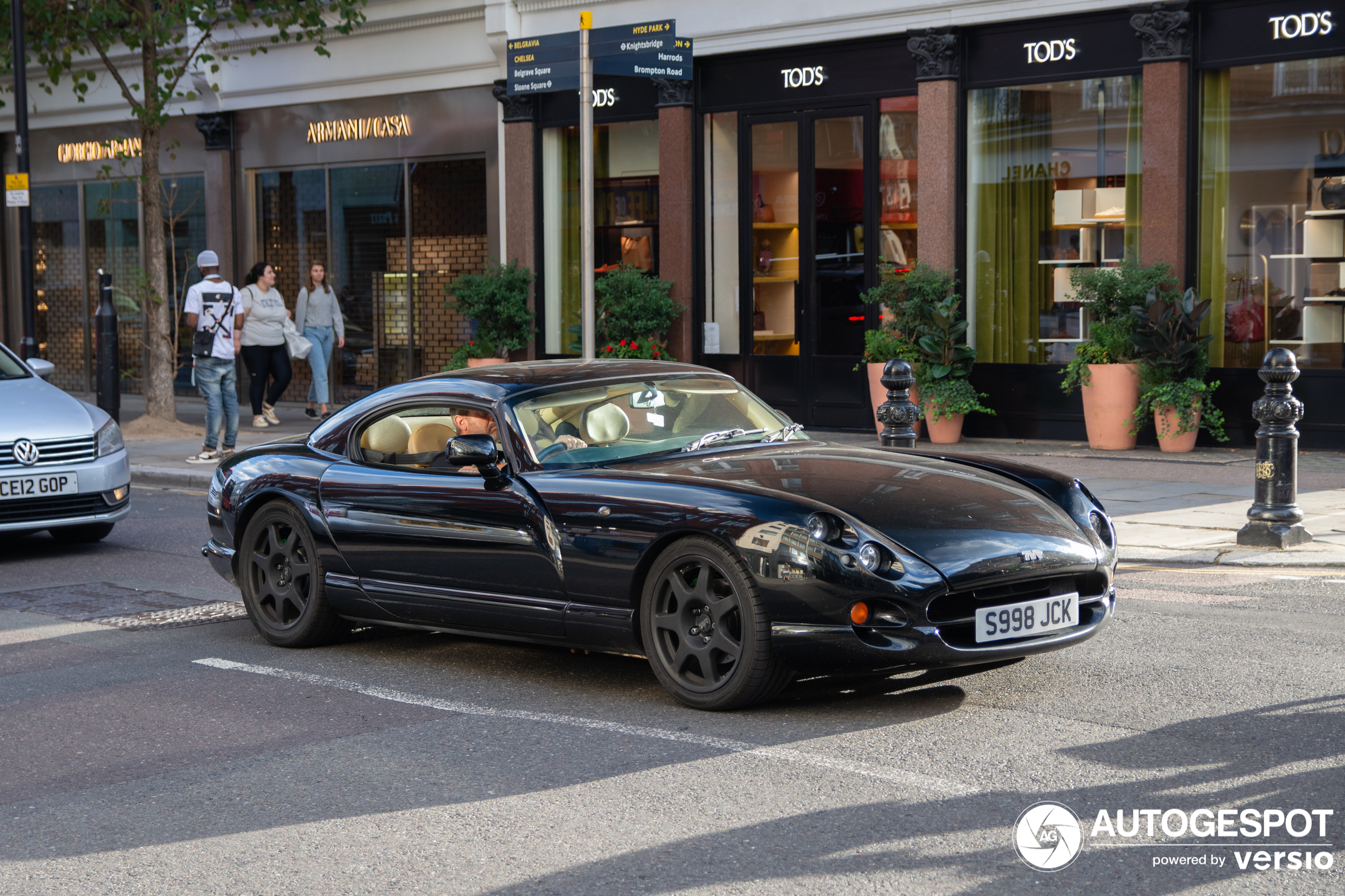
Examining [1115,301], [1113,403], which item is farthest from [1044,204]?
[1113,403]

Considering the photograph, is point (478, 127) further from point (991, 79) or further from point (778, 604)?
point (778, 604)

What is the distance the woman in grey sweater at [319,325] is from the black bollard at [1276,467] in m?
13.2

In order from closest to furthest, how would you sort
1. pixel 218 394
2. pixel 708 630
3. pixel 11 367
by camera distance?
pixel 708 630 → pixel 11 367 → pixel 218 394

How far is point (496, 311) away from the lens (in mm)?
20391

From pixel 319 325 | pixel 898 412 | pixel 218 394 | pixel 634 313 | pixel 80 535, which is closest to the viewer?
pixel 898 412

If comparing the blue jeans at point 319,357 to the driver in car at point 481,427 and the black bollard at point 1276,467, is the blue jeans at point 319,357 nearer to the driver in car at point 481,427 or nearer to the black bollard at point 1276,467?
the black bollard at point 1276,467

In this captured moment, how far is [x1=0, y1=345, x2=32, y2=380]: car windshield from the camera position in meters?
11.8

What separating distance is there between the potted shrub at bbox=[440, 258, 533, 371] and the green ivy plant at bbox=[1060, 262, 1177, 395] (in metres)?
7.64

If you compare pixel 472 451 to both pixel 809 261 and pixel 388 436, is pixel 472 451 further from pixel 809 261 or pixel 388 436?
pixel 809 261

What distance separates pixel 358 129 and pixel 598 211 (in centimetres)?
468

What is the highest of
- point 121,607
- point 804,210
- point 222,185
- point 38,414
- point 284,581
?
point 222,185

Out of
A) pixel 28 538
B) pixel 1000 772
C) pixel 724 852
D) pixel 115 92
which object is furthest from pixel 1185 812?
pixel 115 92

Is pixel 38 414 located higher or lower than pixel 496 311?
lower

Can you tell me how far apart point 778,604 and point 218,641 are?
3434 mm
